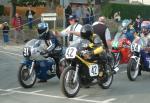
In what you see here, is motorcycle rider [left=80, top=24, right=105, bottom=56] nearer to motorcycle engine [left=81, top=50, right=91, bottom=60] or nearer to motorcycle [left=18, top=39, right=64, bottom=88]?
motorcycle engine [left=81, top=50, right=91, bottom=60]

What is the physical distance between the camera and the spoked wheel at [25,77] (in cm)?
1277

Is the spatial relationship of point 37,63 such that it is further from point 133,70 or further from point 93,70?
point 133,70

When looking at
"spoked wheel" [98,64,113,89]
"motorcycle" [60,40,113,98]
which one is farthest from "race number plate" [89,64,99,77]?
"spoked wheel" [98,64,113,89]

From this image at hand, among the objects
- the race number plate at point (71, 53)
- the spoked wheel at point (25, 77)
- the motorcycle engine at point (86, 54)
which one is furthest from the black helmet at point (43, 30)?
the race number plate at point (71, 53)

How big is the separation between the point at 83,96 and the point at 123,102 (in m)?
1.07

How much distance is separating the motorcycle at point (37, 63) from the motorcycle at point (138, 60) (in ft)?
6.64

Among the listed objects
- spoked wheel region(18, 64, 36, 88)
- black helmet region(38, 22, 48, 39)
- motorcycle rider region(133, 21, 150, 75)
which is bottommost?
spoked wheel region(18, 64, 36, 88)

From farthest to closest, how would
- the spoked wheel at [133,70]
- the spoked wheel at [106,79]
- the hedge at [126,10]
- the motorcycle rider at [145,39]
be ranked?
the hedge at [126,10] → the motorcycle rider at [145,39] → the spoked wheel at [133,70] → the spoked wheel at [106,79]

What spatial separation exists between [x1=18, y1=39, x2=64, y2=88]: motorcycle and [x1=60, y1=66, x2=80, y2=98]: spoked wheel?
5.98ft

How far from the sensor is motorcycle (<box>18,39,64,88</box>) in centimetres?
1292

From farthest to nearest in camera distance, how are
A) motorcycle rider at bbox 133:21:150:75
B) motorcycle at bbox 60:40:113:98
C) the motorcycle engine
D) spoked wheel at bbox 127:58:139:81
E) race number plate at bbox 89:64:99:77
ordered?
motorcycle rider at bbox 133:21:150:75
spoked wheel at bbox 127:58:139:81
race number plate at bbox 89:64:99:77
the motorcycle engine
motorcycle at bbox 60:40:113:98

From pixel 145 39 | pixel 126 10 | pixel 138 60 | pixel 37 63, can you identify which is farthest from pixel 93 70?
pixel 126 10

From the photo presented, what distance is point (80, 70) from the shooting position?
1169 cm

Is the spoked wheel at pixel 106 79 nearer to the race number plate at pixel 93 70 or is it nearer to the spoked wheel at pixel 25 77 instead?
the race number plate at pixel 93 70
